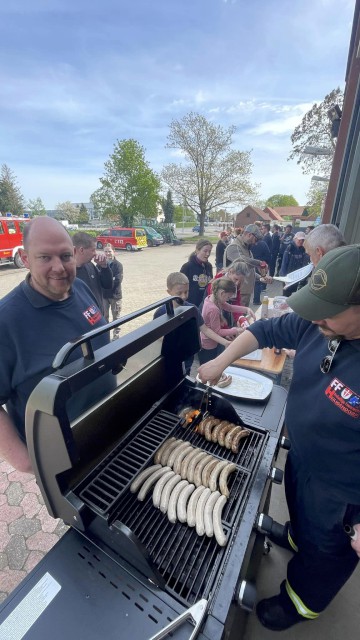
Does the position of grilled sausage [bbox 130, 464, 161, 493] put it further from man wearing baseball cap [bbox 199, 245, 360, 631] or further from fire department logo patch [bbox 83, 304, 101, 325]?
fire department logo patch [bbox 83, 304, 101, 325]

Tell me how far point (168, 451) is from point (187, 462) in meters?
0.12

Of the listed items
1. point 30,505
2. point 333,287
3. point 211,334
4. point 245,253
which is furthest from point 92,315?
point 245,253

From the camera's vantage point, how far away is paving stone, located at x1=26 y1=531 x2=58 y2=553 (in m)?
2.37

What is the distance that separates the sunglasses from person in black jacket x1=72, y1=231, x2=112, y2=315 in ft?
11.8

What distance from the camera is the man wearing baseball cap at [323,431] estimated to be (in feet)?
4.31

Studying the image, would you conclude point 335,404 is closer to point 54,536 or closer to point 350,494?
point 350,494

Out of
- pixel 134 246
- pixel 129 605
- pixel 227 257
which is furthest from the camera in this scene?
pixel 134 246

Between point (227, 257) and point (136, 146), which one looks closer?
point (227, 257)

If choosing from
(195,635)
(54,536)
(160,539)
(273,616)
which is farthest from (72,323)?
(273,616)

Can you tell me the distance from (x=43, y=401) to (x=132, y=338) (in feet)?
1.49

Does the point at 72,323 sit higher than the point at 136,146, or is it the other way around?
the point at 136,146

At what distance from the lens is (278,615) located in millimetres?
1903

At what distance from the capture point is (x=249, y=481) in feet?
4.76

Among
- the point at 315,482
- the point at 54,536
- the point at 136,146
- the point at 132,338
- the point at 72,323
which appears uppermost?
the point at 136,146
